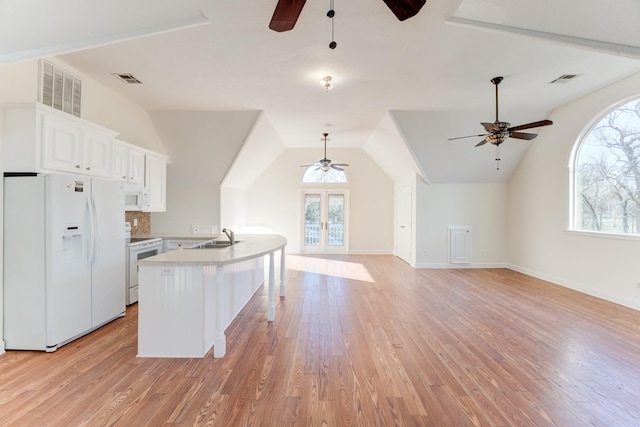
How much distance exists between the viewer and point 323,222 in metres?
8.83

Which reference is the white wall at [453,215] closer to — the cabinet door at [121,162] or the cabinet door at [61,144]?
the cabinet door at [121,162]

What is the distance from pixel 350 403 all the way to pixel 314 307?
2.02 meters

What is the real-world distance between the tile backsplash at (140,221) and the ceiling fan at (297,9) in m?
4.49

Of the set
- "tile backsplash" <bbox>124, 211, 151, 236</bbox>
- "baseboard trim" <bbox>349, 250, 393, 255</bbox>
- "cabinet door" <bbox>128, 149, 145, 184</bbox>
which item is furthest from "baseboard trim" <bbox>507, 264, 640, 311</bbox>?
"tile backsplash" <bbox>124, 211, 151, 236</bbox>

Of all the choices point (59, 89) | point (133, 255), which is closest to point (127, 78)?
point (59, 89)

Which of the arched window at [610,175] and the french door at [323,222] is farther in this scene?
the french door at [323,222]

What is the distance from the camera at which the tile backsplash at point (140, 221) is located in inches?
200

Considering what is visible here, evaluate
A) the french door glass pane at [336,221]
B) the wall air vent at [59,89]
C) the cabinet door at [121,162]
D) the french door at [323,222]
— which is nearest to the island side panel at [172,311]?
the cabinet door at [121,162]

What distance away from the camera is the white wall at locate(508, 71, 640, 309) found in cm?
414

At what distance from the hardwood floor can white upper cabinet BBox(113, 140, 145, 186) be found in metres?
1.88

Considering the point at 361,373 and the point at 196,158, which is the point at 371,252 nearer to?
the point at 196,158

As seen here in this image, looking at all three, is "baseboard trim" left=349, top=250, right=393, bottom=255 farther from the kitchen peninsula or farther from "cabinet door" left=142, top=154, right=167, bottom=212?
the kitchen peninsula

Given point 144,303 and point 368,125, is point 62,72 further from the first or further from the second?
point 368,125

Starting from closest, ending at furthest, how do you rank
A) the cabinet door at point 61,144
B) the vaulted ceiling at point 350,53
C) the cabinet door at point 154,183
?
the vaulted ceiling at point 350,53
the cabinet door at point 61,144
the cabinet door at point 154,183
